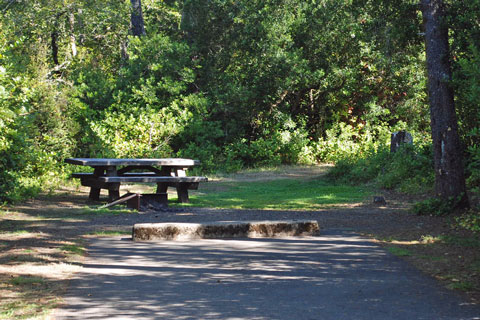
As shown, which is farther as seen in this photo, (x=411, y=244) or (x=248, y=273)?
(x=411, y=244)

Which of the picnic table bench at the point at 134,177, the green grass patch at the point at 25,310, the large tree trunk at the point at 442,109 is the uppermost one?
the large tree trunk at the point at 442,109

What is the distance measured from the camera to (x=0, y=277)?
592cm

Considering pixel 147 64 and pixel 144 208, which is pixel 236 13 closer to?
pixel 147 64

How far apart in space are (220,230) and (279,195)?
6.33 meters

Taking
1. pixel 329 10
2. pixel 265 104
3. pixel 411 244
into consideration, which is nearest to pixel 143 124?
pixel 265 104

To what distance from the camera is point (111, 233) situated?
9.00 meters

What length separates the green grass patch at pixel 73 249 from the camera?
288 inches

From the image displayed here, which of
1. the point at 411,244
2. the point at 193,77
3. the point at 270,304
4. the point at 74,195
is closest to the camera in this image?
the point at 270,304

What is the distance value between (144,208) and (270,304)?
7349 mm

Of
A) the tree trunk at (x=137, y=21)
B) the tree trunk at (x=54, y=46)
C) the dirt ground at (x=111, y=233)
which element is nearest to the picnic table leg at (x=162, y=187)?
the dirt ground at (x=111, y=233)

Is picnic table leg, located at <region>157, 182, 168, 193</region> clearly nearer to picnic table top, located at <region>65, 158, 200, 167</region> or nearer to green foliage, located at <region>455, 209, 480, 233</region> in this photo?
picnic table top, located at <region>65, 158, 200, 167</region>

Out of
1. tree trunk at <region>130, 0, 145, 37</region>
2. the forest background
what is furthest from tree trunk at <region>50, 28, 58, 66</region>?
tree trunk at <region>130, 0, 145, 37</region>

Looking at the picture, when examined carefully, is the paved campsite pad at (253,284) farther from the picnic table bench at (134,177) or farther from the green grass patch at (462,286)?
the picnic table bench at (134,177)

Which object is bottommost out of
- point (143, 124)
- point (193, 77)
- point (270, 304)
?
point (270, 304)
